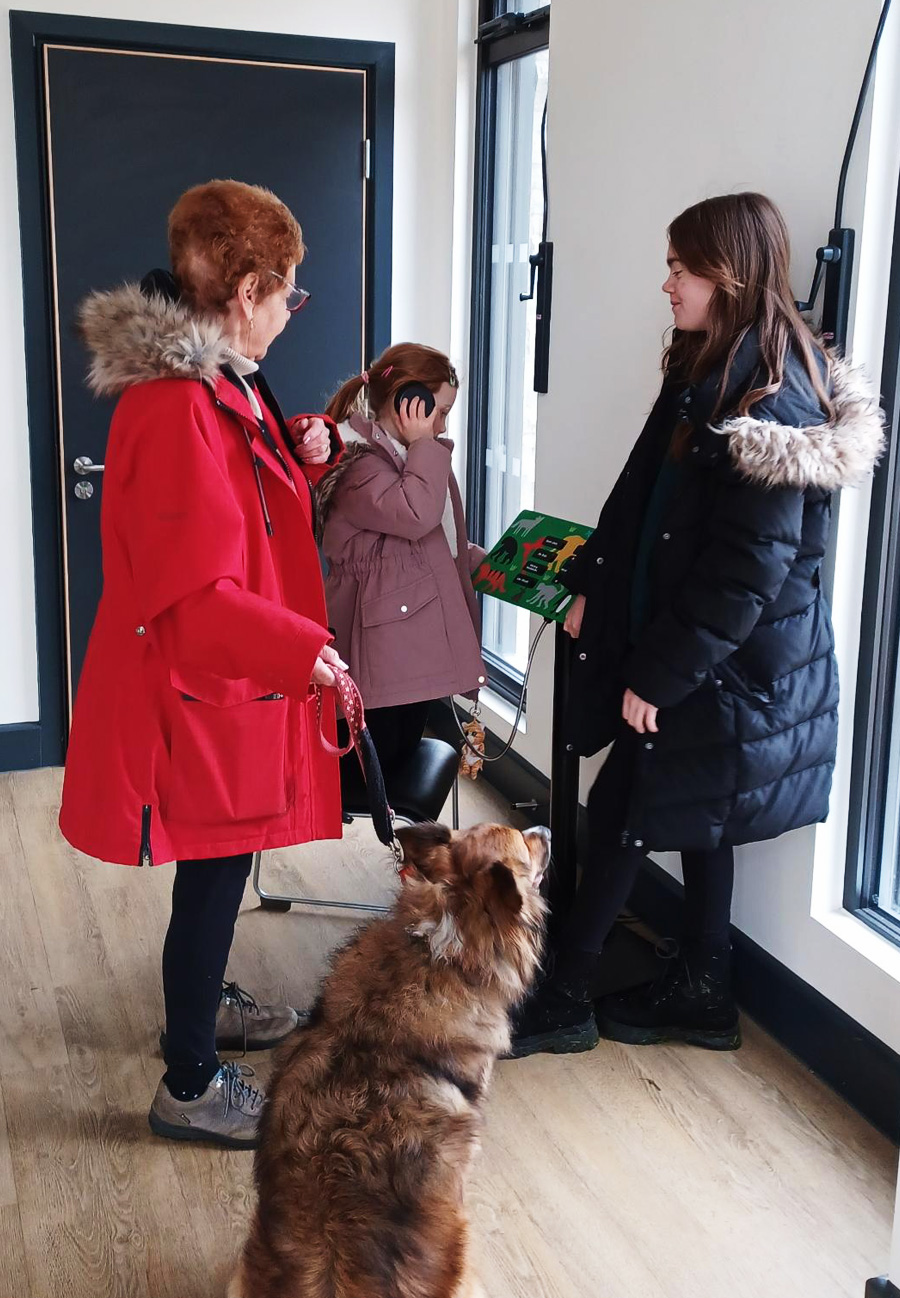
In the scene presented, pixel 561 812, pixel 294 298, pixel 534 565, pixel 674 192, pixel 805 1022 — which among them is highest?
pixel 674 192

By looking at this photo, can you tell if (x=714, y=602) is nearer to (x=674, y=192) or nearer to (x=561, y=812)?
(x=561, y=812)

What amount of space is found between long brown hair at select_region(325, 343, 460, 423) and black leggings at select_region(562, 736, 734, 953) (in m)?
0.93

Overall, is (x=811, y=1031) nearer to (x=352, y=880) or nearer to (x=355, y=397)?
(x=352, y=880)

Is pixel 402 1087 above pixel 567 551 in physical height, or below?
below

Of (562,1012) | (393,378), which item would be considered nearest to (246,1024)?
(562,1012)

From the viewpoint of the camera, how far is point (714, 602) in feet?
7.20

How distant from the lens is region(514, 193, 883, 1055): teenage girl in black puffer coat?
2.18 metres

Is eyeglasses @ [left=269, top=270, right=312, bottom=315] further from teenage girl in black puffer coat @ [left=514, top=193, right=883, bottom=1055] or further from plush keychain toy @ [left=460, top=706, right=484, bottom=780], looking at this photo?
plush keychain toy @ [left=460, top=706, right=484, bottom=780]

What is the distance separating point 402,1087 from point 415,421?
160cm

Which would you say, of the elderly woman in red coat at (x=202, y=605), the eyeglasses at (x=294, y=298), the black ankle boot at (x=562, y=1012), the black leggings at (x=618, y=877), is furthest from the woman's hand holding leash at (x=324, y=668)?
the black ankle boot at (x=562, y=1012)

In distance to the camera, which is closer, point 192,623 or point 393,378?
point 192,623

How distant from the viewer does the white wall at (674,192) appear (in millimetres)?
2363

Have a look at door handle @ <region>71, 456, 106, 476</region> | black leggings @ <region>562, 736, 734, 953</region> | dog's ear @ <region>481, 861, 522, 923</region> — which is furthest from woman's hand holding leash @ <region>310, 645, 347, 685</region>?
door handle @ <region>71, 456, 106, 476</region>

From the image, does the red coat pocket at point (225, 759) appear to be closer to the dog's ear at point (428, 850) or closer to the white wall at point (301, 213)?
the dog's ear at point (428, 850)
